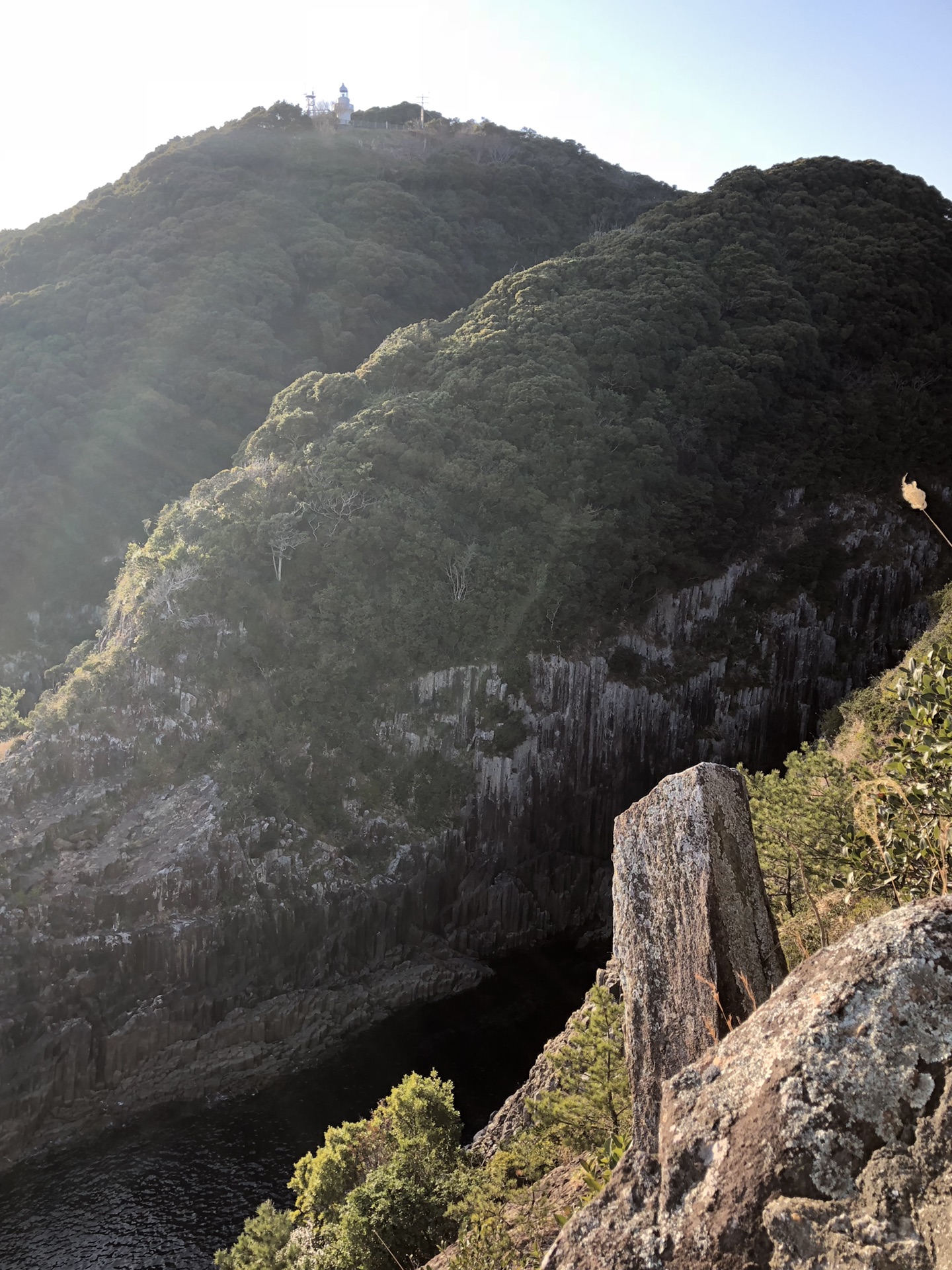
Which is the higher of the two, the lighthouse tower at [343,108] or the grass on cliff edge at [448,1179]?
the lighthouse tower at [343,108]

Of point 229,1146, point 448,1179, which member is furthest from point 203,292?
point 448,1179

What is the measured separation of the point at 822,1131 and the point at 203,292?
59757 millimetres

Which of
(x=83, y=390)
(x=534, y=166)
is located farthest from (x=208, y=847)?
(x=534, y=166)

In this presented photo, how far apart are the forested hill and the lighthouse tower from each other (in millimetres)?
4378

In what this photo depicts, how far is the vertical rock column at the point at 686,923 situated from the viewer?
21.8 ft

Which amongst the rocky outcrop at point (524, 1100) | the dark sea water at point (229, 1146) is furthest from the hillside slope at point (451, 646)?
the rocky outcrop at point (524, 1100)

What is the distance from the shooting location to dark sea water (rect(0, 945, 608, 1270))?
767 inches

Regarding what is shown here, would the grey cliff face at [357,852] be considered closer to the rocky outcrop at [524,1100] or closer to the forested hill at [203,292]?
the rocky outcrop at [524,1100]

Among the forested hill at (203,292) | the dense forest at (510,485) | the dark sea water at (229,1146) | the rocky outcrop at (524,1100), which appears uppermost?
the forested hill at (203,292)

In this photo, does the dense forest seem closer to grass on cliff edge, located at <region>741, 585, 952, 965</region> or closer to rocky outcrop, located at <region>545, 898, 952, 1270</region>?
grass on cliff edge, located at <region>741, 585, 952, 965</region>

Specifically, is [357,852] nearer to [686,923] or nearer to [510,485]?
[510,485]

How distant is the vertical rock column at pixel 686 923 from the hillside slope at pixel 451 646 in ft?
71.9

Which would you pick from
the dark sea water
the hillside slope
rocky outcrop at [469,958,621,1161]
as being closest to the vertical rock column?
rocky outcrop at [469,958,621,1161]

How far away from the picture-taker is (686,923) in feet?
22.9
